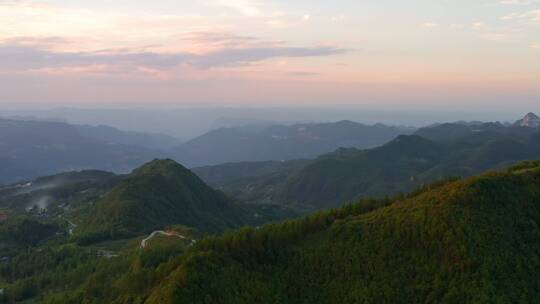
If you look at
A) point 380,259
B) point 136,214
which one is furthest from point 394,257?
point 136,214

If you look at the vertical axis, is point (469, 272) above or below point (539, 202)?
below

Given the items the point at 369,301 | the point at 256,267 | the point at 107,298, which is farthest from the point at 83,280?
the point at 369,301

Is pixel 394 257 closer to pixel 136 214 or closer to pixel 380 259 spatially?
pixel 380 259

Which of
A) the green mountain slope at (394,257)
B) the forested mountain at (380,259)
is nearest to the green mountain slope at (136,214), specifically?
the forested mountain at (380,259)

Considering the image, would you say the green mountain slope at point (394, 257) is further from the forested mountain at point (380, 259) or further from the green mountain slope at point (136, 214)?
the green mountain slope at point (136, 214)

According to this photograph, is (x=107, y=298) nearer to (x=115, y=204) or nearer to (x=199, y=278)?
(x=199, y=278)

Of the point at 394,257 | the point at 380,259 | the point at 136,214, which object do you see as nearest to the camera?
the point at 394,257

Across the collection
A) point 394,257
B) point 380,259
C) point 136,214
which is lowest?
point 136,214
